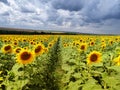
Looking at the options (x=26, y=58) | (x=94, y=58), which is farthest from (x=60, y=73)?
(x=26, y=58)

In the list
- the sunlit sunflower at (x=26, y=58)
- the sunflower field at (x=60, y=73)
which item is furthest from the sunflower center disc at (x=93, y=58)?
the sunlit sunflower at (x=26, y=58)

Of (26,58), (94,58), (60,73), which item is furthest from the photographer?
(26,58)

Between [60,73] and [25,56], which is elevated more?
[60,73]

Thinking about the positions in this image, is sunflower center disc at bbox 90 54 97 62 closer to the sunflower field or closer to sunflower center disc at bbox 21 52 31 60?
the sunflower field

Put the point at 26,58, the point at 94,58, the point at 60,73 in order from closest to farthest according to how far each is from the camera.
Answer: the point at 60,73, the point at 94,58, the point at 26,58

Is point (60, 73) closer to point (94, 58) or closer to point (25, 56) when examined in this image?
point (94, 58)

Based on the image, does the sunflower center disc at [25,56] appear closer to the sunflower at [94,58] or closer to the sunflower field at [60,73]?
the sunflower field at [60,73]

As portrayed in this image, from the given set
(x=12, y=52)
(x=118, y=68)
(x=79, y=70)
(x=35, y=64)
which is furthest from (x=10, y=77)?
(x=12, y=52)

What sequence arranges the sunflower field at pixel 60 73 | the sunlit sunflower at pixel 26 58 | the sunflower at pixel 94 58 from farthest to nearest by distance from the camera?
the sunlit sunflower at pixel 26 58, the sunflower at pixel 94 58, the sunflower field at pixel 60 73

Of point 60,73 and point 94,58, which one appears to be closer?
point 60,73

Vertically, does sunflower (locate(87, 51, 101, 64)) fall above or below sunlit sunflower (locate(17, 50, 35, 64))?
above

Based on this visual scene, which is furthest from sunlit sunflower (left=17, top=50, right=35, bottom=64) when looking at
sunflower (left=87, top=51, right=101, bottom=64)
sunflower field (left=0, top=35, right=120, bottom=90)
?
sunflower (left=87, top=51, right=101, bottom=64)

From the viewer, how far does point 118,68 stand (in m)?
3.60

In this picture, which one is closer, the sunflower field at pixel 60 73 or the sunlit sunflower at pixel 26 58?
the sunflower field at pixel 60 73
